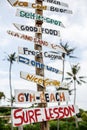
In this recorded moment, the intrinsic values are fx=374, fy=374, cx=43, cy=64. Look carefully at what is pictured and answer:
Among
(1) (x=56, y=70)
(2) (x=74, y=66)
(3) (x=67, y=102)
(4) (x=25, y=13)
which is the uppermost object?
(2) (x=74, y=66)

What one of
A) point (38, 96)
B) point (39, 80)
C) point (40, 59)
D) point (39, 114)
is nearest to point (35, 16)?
point (40, 59)

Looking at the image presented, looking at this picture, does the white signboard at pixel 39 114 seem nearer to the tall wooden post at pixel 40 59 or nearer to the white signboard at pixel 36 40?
the tall wooden post at pixel 40 59

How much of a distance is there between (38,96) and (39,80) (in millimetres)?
341

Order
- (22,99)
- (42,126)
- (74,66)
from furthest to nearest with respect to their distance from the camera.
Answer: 1. (74,66)
2. (42,126)
3. (22,99)

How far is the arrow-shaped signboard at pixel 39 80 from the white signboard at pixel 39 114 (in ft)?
1.57

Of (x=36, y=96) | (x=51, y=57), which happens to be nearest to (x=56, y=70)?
(x=51, y=57)

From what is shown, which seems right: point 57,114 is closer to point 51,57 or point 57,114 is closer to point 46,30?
point 51,57

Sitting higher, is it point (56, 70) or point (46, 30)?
point (46, 30)

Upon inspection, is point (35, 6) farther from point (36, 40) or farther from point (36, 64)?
point (36, 64)

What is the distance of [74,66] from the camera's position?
56.4 m

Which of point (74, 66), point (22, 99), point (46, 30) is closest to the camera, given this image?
point (22, 99)

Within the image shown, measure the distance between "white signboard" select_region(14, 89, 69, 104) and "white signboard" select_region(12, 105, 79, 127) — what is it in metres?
0.15

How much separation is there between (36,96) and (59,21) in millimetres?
1762

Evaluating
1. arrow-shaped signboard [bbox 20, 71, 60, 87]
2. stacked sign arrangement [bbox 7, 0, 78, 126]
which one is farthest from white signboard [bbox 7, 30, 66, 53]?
arrow-shaped signboard [bbox 20, 71, 60, 87]
